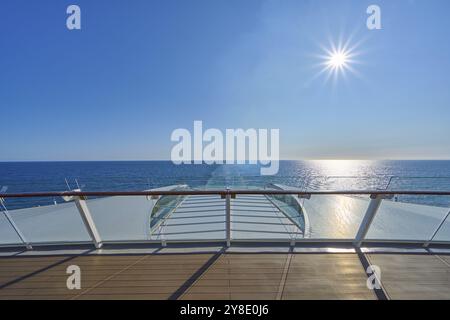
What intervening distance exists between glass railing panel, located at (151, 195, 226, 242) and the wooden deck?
40 centimetres

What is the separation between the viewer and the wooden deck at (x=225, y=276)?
160cm

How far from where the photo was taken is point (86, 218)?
2297mm

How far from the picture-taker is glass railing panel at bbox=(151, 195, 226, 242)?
102 inches

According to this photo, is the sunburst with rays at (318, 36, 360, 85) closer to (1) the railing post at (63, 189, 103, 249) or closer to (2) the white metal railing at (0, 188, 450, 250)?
(2) the white metal railing at (0, 188, 450, 250)

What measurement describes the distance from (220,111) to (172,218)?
652cm

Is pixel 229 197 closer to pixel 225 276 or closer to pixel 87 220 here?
pixel 225 276

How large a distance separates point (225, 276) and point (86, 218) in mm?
1721

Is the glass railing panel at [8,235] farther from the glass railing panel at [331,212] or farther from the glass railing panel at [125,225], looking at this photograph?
the glass railing panel at [331,212]

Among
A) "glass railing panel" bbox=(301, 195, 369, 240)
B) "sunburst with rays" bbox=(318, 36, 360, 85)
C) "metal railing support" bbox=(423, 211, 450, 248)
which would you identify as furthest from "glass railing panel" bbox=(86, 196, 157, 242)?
"sunburst with rays" bbox=(318, 36, 360, 85)

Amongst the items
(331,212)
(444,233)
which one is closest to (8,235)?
(444,233)

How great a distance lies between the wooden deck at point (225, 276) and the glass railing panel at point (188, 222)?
401mm

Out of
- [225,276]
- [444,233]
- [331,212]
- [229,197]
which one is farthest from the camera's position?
[331,212]

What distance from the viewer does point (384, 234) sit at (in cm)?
253
